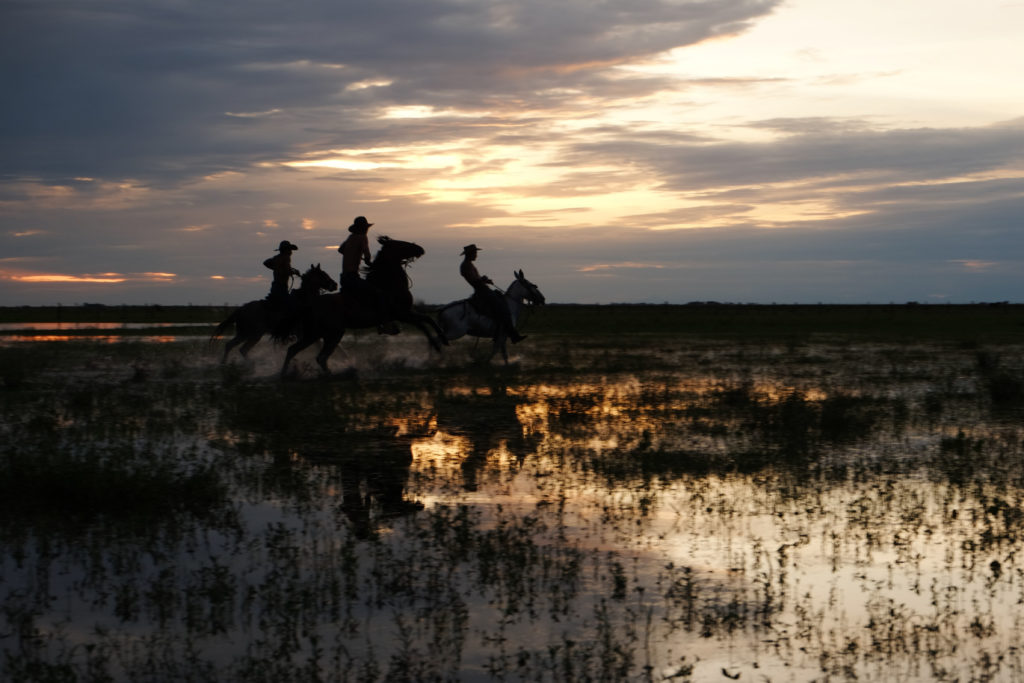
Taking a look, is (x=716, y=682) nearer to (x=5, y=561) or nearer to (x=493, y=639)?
(x=493, y=639)

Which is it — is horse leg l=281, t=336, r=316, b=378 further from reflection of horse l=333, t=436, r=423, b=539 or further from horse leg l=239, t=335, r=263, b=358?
reflection of horse l=333, t=436, r=423, b=539

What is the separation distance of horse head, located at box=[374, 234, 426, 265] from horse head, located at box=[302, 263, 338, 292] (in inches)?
42.6

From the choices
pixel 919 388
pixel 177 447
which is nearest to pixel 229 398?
pixel 177 447

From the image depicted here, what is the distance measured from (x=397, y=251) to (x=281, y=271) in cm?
246

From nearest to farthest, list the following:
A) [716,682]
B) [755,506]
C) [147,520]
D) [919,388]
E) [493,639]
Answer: [716,682]
[493,639]
[147,520]
[755,506]
[919,388]

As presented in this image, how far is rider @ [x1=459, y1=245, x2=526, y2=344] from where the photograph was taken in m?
22.9

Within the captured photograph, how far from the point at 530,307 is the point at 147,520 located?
54.1 ft

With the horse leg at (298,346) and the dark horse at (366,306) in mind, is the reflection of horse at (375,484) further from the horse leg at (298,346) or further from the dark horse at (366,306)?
the horse leg at (298,346)

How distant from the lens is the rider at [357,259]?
65.9 feet

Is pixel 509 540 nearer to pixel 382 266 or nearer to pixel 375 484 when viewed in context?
pixel 375 484

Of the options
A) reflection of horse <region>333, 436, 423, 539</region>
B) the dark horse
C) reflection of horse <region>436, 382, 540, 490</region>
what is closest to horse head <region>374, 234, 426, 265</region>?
the dark horse

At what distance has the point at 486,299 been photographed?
2347 cm

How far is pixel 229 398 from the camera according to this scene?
17391mm

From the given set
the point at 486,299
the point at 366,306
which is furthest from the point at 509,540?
the point at 486,299
